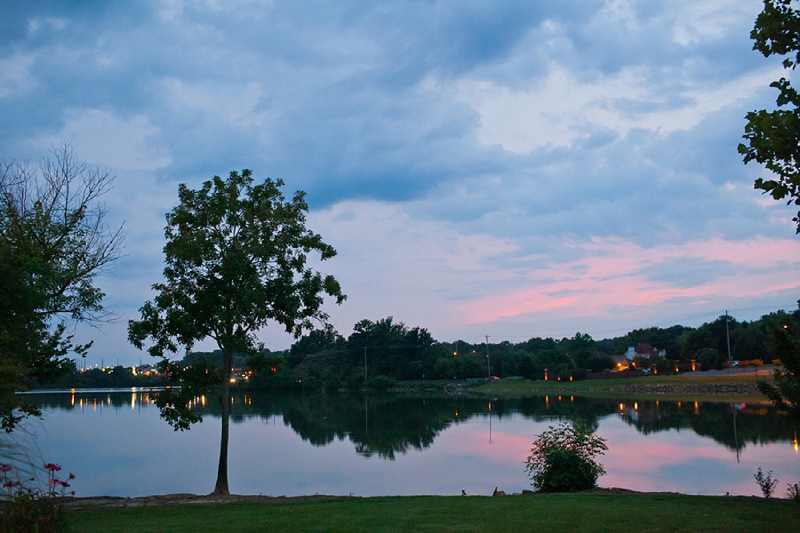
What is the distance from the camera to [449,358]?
110562 mm

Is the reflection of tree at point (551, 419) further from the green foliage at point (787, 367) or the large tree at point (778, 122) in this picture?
the large tree at point (778, 122)

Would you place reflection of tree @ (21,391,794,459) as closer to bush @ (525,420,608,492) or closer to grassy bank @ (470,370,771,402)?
grassy bank @ (470,370,771,402)

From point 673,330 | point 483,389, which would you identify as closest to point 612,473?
point 483,389

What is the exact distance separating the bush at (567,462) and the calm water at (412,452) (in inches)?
137

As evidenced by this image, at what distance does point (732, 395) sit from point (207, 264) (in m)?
54.0

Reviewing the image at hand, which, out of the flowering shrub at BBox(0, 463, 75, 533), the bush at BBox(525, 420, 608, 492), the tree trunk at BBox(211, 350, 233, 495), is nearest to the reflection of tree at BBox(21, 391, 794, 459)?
the tree trunk at BBox(211, 350, 233, 495)

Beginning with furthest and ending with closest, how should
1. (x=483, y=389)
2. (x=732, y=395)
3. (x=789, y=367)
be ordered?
(x=483, y=389) < (x=732, y=395) < (x=789, y=367)

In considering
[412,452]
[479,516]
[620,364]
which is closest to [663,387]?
[620,364]

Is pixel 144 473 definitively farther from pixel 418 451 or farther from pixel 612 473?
pixel 612 473

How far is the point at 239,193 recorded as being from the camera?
1659cm

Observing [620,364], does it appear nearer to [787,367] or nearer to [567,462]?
[567,462]

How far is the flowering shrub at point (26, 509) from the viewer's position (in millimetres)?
7320

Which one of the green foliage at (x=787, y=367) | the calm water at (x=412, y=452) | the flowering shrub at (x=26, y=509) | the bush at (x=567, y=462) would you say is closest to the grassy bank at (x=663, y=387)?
the calm water at (x=412, y=452)

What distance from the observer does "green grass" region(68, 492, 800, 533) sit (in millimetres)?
8367
